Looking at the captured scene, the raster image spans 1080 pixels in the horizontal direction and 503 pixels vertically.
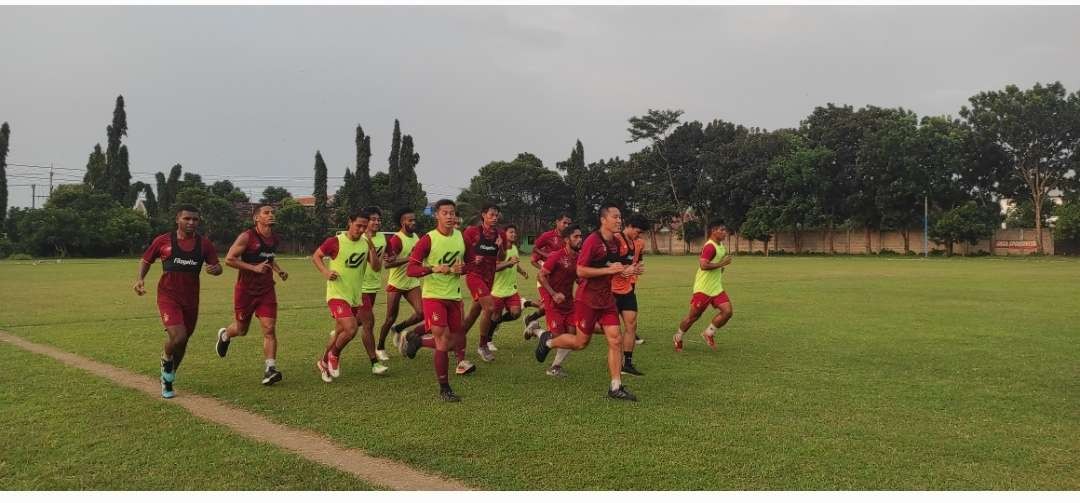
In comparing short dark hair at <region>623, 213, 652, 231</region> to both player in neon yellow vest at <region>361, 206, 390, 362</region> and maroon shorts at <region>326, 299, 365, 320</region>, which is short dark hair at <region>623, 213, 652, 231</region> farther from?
maroon shorts at <region>326, 299, 365, 320</region>

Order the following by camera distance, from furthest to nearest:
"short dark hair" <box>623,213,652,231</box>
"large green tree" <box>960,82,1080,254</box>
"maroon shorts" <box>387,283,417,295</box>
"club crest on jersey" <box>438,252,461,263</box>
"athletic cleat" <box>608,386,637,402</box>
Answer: "large green tree" <box>960,82,1080,254</box> → "maroon shorts" <box>387,283,417,295</box> → "short dark hair" <box>623,213,652,231</box> → "club crest on jersey" <box>438,252,461,263</box> → "athletic cleat" <box>608,386,637,402</box>

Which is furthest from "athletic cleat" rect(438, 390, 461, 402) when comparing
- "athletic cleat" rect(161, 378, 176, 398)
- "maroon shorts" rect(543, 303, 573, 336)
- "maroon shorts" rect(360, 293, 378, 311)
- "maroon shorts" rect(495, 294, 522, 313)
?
"maroon shorts" rect(495, 294, 522, 313)

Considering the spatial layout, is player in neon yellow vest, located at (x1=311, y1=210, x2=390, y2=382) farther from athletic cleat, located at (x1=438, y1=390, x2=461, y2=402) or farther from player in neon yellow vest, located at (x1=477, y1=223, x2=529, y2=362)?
player in neon yellow vest, located at (x1=477, y1=223, x2=529, y2=362)

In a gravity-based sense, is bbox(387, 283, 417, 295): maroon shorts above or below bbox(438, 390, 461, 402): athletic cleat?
above

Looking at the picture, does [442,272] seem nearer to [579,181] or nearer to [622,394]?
[622,394]

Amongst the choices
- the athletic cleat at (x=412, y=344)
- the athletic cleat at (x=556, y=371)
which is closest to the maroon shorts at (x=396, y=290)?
the athletic cleat at (x=412, y=344)

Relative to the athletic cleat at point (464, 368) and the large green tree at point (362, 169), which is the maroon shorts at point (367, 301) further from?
the large green tree at point (362, 169)

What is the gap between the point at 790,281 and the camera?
2525 cm

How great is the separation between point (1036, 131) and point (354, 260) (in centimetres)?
5745

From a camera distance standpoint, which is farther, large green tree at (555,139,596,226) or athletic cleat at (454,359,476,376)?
large green tree at (555,139,596,226)

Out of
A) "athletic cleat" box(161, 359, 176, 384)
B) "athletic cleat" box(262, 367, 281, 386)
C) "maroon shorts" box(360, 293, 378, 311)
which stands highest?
"maroon shorts" box(360, 293, 378, 311)

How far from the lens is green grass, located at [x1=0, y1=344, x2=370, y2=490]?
15.1 ft

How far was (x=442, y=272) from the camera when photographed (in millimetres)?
7547

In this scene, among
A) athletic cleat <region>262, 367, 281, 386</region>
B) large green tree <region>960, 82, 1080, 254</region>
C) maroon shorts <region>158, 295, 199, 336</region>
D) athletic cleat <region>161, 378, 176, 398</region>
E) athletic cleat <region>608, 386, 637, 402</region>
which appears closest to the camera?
athletic cleat <region>608, 386, 637, 402</region>
